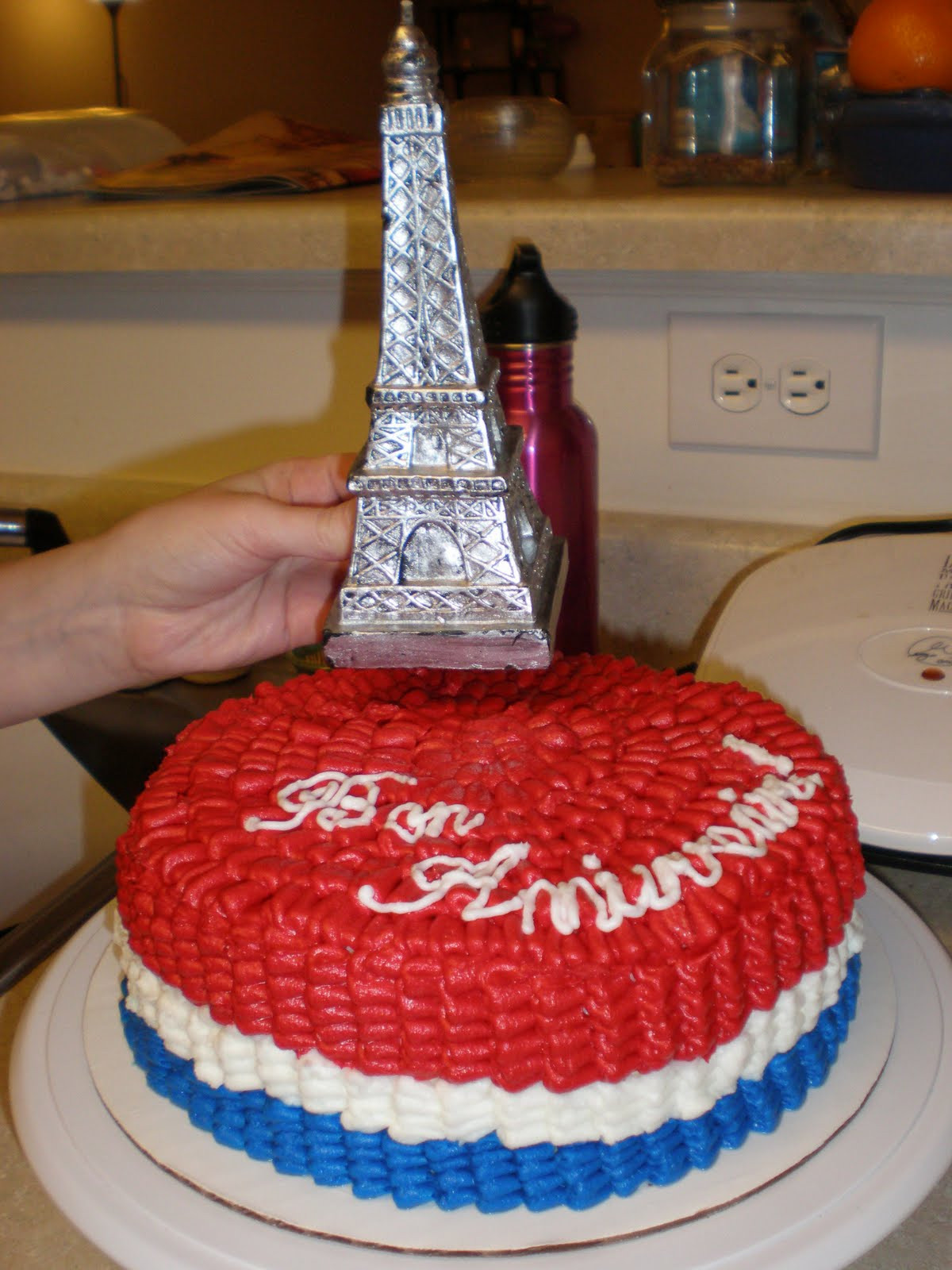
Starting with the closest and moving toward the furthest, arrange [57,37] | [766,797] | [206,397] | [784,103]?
[766,797], [784,103], [206,397], [57,37]

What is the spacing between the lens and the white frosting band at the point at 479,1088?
22.4 inches

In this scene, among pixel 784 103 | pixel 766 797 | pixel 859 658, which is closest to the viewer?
pixel 766 797

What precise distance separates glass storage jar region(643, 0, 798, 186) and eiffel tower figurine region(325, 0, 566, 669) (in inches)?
29.0

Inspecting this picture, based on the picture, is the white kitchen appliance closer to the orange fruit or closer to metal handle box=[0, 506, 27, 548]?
the orange fruit

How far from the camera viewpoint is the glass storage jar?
1.21 m

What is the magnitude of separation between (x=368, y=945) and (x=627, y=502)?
84cm

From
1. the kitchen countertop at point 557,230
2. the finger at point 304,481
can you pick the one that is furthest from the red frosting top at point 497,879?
the kitchen countertop at point 557,230

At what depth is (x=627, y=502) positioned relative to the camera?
1.33 metres

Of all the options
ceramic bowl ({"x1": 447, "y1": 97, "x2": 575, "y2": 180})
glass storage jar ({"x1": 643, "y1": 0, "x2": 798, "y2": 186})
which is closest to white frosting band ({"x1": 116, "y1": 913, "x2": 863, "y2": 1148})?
glass storage jar ({"x1": 643, "y1": 0, "x2": 798, "y2": 186})

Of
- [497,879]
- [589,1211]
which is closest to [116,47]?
[497,879]

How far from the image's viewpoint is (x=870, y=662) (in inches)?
36.9

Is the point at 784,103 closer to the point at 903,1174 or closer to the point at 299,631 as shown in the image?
the point at 299,631

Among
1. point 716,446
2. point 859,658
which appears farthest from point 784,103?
point 859,658

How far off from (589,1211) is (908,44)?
37.2 inches
